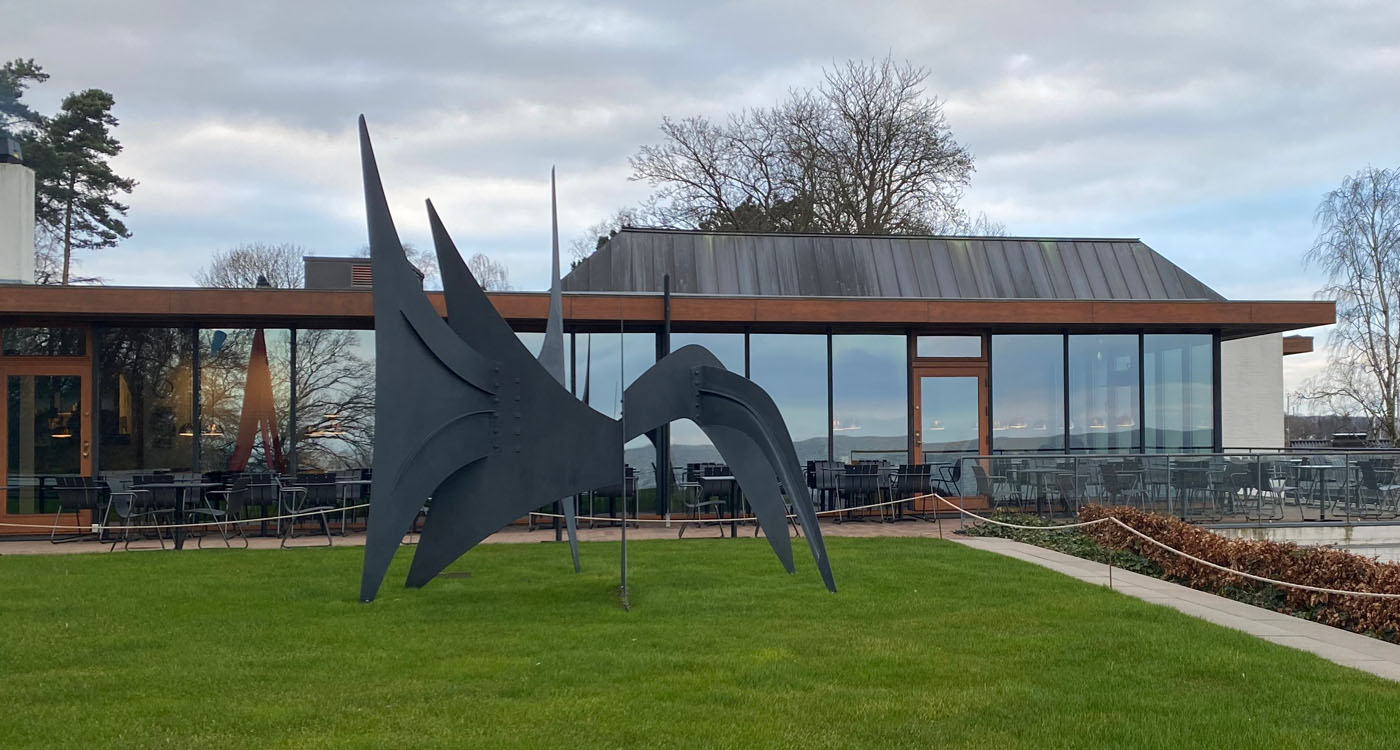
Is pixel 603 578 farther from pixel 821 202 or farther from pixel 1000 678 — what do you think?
pixel 821 202

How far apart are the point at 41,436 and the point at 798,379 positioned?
427 inches

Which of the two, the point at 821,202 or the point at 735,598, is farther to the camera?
the point at 821,202

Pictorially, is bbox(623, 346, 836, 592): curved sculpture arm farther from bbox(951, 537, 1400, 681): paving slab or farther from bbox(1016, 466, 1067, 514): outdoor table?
bbox(1016, 466, 1067, 514): outdoor table

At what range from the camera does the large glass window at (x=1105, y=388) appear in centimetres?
1805

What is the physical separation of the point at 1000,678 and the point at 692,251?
512 inches

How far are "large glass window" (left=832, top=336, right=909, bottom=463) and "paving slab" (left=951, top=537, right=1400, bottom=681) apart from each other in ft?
18.1

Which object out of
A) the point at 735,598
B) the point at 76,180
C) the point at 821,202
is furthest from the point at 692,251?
the point at 76,180

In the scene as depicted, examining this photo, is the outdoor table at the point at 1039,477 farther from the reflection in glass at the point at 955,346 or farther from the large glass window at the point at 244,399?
the large glass window at the point at 244,399

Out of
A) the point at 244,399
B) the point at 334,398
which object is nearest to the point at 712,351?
the point at 334,398

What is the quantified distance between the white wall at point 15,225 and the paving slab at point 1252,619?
49.1ft

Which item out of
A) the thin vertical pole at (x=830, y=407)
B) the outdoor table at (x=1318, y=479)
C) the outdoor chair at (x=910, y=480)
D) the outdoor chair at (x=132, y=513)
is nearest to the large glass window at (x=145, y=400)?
the outdoor chair at (x=132, y=513)

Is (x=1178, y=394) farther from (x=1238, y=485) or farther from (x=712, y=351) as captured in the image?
(x=712, y=351)

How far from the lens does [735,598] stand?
9180mm

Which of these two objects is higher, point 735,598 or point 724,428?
point 724,428
